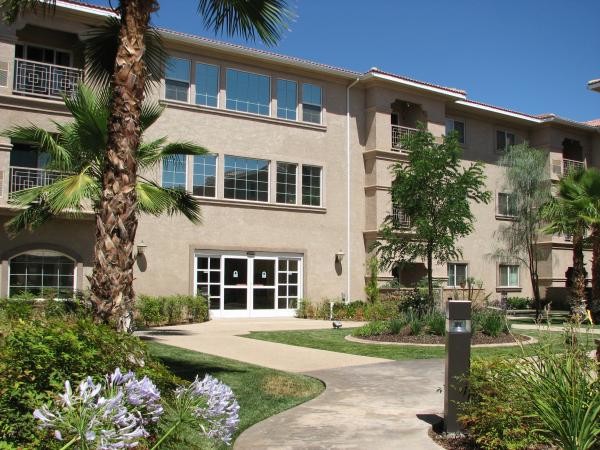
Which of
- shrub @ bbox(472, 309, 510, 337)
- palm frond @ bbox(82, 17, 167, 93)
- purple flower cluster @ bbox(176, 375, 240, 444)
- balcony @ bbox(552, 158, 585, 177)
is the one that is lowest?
shrub @ bbox(472, 309, 510, 337)

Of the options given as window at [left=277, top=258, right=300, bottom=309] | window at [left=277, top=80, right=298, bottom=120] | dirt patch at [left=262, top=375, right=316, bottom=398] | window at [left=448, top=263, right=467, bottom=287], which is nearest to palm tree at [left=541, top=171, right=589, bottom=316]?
window at [left=448, top=263, right=467, bottom=287]

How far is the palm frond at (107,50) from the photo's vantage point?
1071 centimetres

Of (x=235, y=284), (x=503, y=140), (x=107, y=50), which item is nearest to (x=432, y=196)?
(x=235, y=284)

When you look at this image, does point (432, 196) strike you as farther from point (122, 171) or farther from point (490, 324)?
point (122, 171)

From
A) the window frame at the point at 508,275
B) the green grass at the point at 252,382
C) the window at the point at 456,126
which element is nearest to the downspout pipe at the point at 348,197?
the window at the point at 456,126

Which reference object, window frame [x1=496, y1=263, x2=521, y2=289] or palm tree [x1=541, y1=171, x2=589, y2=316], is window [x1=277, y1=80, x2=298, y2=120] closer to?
palm tree [x1=541, y1=171, x2=589, y2=316]

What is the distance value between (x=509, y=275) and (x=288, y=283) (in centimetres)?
1292

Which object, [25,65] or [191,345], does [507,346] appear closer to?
[191,345]

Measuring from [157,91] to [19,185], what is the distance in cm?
583

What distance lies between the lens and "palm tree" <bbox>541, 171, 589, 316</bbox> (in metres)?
23.0

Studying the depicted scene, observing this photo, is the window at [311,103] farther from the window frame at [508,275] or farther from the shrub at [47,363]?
the shrub at [47,363]

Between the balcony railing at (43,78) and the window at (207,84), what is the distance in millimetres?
4426

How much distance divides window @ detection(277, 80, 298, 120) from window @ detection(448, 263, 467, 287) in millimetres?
10623

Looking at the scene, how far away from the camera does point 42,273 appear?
69.5ft
